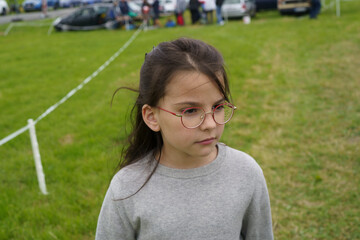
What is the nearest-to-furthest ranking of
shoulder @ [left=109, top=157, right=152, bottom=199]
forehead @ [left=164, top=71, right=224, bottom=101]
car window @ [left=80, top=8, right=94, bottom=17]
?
forehead @ [left=164, top=71, right=224, bottom=101] → shoulder @ [left=109, top=157, right=152, bottom=199] → car window @ [left=80, top=8, right=94, bottom=17]

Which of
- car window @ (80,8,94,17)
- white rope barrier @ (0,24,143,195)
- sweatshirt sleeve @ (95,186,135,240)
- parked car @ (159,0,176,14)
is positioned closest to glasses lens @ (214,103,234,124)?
sweatshirt sleeve @ (95,186,135,240)

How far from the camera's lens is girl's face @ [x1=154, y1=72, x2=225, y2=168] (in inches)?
53.8

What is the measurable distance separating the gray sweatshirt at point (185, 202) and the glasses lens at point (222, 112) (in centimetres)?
18

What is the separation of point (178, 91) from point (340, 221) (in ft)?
7.98

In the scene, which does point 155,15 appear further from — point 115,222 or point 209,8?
point 115,222

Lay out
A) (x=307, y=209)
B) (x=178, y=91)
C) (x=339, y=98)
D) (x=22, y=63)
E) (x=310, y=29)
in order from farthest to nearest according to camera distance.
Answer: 1. (x=310, y=29)
2. (x=22, y=63)
3. (x=339, y=98)
4. (x=307, y=209)
5. (x=178, y=91)

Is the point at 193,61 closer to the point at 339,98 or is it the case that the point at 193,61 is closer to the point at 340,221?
the point at 340,221

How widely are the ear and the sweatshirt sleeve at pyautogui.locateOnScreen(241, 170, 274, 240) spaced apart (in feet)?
1.70

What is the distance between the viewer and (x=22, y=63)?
10.2 meters

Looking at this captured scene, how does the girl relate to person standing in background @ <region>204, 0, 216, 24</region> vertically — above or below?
above

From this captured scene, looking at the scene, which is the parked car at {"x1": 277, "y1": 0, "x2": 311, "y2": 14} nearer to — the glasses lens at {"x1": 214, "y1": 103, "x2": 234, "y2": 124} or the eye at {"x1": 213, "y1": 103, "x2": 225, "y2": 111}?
the glasses lens at {"x1": 214, "y1": 103, "x2": 234, "y2": 124}

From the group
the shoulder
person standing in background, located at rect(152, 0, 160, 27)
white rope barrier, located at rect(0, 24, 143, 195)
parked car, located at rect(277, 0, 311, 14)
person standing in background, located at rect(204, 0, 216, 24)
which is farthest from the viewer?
person standing in background, located at rect(152, 0, 160, 27)

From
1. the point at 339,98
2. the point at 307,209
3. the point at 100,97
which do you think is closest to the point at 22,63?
the point at 100,97

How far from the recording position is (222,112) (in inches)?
57.0
